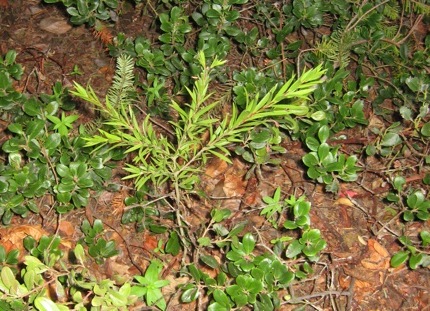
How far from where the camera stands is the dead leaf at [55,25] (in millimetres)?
3064

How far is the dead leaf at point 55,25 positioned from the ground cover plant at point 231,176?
29 cm

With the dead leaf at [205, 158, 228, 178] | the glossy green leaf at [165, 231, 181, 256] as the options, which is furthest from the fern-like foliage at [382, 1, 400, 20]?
the glossy green leaf at [165, 231, 181, 256]

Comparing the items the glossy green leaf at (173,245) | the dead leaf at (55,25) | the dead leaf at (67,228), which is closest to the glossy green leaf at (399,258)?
the glossy green leaf at (173,245)

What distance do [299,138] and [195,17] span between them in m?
0.78

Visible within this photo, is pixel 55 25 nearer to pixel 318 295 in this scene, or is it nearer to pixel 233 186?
pixel 233 186

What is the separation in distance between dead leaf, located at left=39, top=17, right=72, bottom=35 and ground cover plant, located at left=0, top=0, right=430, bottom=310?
289 millimetres

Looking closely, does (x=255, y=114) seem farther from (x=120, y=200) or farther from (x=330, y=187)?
(x=120, y=200)

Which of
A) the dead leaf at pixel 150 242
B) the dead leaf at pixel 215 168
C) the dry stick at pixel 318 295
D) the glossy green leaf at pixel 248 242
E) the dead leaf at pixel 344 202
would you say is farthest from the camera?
the dead leaf at pixel 215 168

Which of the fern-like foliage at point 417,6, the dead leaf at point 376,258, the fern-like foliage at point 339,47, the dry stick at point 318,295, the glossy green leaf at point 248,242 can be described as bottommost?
the dead leaf at point 376,258

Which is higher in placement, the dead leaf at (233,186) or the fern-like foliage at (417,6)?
the fern-like foliage at (417,6)

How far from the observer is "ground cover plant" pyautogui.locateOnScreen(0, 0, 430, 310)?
1.78 meters

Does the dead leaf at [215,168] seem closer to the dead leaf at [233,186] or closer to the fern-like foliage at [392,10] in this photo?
the dead leaf at [233,186]

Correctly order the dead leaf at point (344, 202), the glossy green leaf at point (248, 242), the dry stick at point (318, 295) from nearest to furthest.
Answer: the glossy green leaf at point (248, 242) < the dry stick at point (318, 295) < the dead leaf at point (344, 202)

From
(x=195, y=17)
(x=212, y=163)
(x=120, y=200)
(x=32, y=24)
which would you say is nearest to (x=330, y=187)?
(x=212, y=163)
